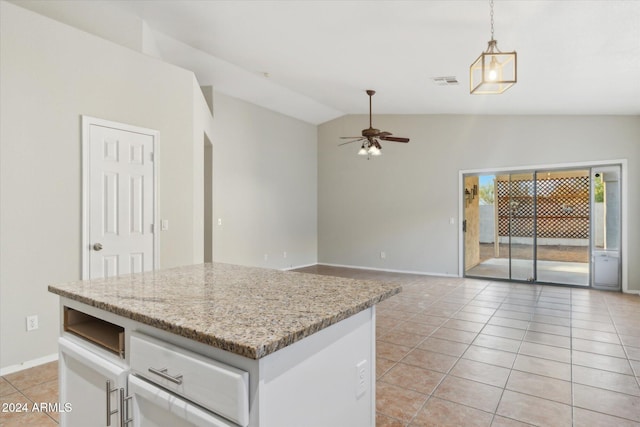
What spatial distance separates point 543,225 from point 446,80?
11.2 ft

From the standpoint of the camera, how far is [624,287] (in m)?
5.76

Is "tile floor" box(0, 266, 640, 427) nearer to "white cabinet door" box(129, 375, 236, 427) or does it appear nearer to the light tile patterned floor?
the light tile patterned floor

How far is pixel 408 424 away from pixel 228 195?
17.2 ft

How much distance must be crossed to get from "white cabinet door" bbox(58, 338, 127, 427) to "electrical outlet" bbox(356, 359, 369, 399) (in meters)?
0.84

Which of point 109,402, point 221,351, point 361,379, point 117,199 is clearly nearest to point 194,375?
point 221,351

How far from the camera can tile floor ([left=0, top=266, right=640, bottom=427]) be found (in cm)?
234

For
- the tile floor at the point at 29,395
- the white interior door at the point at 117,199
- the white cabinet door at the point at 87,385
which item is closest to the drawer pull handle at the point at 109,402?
the white cabinet door at the point at 87,385

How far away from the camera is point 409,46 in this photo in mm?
3965

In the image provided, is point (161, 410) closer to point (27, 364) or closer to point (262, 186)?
point (27, 364)

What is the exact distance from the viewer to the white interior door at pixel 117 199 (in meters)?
3.40

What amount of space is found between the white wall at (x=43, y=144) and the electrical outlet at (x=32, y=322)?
0.13 feet

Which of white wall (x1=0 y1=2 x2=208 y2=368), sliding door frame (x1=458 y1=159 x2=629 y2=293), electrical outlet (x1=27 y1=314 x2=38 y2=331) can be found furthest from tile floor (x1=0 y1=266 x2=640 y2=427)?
sliding door frame (x1=458 y1=159 x2=629 y2=293)

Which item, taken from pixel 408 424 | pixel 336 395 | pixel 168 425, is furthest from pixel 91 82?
pixel 408 424

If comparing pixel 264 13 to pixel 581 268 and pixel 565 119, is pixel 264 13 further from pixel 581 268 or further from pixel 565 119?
pixel 581 268
